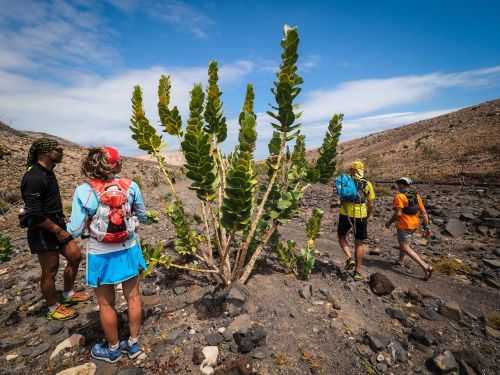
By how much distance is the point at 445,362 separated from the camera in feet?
9.12

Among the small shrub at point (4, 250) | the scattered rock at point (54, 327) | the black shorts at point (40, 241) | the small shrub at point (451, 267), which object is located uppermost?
the black shorts at point (40, 241)

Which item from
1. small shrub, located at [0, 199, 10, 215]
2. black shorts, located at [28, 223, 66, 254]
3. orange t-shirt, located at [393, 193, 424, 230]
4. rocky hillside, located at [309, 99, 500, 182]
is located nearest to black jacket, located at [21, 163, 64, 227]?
black shorts, located at [28, 223, 66, 254]

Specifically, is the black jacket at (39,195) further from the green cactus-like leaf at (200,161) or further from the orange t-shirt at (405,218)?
the orange t-shirt at (405,218)

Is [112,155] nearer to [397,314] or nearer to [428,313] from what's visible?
[397,314]

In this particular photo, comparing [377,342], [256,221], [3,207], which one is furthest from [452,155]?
[3,207]

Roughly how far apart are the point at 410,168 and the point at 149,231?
19731mm

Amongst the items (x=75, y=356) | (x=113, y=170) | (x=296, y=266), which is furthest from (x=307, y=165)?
(x=75, y=356)

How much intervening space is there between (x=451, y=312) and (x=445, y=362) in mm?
1385

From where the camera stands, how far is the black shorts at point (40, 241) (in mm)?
3246

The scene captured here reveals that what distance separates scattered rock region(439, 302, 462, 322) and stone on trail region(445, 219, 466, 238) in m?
4.60

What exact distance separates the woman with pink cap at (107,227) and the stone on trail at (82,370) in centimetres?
11

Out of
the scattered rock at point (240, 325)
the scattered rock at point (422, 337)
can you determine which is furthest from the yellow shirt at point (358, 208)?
the scattered rock at point (240, 325)

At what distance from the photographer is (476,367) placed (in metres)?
2.79

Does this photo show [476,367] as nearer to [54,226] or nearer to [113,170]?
[113,170]
